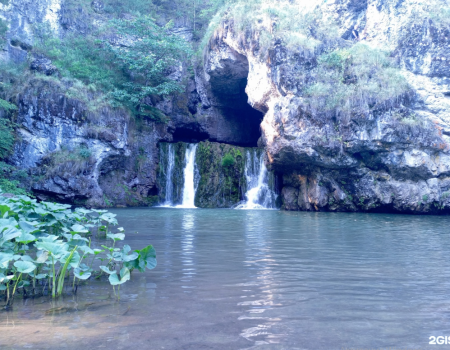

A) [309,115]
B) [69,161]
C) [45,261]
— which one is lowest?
[45,261]

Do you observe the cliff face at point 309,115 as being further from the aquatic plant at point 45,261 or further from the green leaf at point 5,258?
the green leaf at point 5,258

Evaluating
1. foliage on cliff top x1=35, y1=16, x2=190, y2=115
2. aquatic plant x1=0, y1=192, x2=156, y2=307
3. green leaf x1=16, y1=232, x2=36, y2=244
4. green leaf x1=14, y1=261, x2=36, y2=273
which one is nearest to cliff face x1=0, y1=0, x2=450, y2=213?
foliage on cliff top x1=35, y1=16, x2=190, y2=115

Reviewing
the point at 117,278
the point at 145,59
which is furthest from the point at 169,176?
the point at 117,278

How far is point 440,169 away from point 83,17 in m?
24.1

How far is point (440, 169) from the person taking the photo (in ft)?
49.6

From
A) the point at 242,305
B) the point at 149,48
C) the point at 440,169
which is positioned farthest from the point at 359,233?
the point at 149,48

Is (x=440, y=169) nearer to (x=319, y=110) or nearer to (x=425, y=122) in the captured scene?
(x=425, y=122)

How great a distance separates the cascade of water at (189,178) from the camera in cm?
2077

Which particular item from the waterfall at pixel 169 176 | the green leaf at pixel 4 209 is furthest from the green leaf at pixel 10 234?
the waterfall at pixel 169 176

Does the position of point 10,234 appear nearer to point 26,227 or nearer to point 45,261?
point 45,261

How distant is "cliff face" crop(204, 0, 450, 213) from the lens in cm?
1546

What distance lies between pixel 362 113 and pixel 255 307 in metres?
14.8

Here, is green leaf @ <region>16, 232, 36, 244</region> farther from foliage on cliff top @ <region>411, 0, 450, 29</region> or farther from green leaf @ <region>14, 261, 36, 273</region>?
foliage on cliff top @ <region>411, 0, 450, 29</region>

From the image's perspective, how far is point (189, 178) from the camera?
21188 mm
